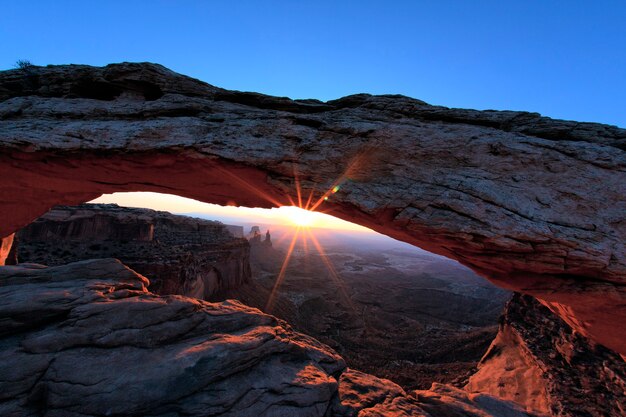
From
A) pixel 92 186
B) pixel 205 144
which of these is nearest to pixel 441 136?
pixel 205 144

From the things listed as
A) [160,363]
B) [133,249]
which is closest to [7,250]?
[160,363]

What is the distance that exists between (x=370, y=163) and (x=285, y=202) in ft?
11.3

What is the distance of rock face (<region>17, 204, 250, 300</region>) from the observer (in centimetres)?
2384

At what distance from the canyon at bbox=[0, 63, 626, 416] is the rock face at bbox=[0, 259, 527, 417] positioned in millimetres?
40

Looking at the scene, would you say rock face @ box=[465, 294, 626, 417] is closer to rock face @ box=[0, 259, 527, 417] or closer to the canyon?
the canyon

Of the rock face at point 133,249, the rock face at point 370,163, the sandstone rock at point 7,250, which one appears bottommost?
the rock face at point 133,249

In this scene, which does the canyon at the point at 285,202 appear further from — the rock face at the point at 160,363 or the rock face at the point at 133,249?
the rock face at the point at 133,249

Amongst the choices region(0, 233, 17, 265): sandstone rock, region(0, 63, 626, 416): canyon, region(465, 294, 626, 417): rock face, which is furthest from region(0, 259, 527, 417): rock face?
region(0, 233, 17, 265): sandstone rock

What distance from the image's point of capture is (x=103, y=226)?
101 ft

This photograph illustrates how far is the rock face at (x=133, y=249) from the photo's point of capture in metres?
23.8

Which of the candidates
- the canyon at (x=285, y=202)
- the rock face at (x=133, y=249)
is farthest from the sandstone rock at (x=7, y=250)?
the rock face at (x=133, y=249)

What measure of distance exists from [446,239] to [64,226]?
3772 centimetres

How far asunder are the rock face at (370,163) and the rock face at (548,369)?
110 inches

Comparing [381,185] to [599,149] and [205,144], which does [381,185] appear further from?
[599,149]
